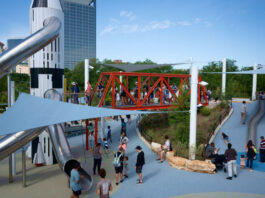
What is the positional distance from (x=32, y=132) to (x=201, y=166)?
653 centimetres

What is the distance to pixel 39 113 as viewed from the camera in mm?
6637

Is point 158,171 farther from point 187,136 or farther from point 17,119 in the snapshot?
point 17,119

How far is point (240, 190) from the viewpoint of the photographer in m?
8.34

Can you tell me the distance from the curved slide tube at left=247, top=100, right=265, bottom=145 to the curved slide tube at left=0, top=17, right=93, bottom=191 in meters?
9.32

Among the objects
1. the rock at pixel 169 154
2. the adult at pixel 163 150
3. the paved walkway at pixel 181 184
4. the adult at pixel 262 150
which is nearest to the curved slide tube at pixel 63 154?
the paved walkway at pixel 181 184

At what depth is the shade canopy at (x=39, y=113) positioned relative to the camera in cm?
586

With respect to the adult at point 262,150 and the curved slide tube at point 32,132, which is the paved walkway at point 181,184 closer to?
the adult at point 262,150

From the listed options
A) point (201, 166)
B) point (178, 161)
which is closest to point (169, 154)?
point (178, 161)

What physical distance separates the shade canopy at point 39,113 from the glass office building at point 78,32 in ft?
492

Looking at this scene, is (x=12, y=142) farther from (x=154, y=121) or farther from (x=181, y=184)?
(x=154, y=121)

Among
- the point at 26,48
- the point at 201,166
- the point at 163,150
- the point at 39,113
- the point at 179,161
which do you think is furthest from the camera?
the point at 163,150

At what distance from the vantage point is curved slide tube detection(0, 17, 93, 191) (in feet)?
27.1

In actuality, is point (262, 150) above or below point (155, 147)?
above

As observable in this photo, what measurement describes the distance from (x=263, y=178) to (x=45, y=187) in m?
8.01
